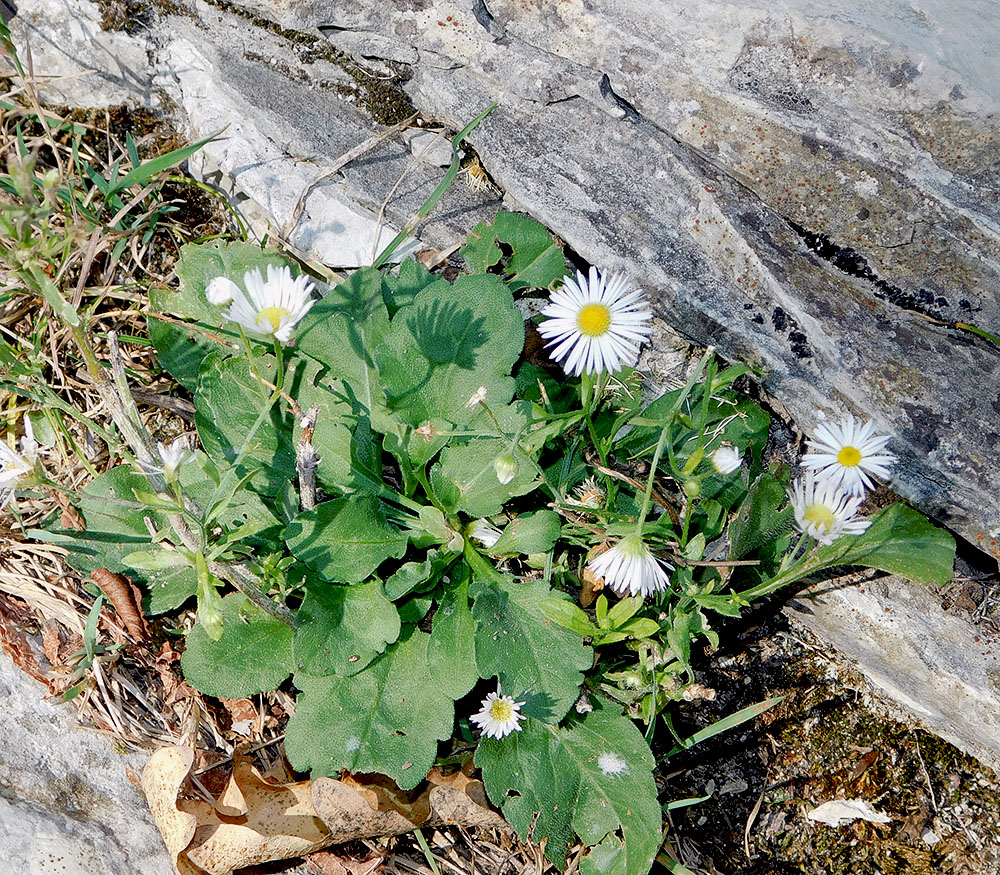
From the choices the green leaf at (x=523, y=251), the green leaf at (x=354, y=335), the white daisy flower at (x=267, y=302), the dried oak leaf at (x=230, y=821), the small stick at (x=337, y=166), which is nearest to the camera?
the white daisy flower at (x=267, y=302)

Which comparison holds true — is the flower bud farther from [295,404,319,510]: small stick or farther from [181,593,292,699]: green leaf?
[181,593,292,699]: green leaf

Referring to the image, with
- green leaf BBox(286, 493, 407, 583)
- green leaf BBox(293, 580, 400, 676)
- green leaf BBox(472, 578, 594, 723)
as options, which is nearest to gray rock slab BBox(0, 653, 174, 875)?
green leaf BBox(293, 580, 400, 676)

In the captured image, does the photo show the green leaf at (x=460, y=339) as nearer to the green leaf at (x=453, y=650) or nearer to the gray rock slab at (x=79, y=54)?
the green leaf at (x=453, y=650)

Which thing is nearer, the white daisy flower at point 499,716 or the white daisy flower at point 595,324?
the white daisy flower at point 595,324

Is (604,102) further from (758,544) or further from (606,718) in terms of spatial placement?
(606,718)

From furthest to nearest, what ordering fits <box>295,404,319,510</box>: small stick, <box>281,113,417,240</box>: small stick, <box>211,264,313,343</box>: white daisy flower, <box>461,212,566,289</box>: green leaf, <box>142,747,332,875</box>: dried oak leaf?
<box>281,113,417,240</box>: small stick
<box>461,212,566,289</box>: green leaf
<box>142,747,332,875</box>: dried oak leaf
<box>211,264,313,343</box>: white daisy flower
<box>295,404,319,510</box>: small stick

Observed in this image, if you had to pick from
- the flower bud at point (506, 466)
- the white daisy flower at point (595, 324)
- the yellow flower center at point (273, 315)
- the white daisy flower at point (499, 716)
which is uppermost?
the white daisy flower at point (595, 324)

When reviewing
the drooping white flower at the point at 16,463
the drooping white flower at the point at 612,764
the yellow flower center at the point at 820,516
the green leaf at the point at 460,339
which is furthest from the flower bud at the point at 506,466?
the drooping white flower at the point at 16,463

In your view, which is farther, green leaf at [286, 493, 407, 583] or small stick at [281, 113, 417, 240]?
small stick at [281, 113, 417, 240]
